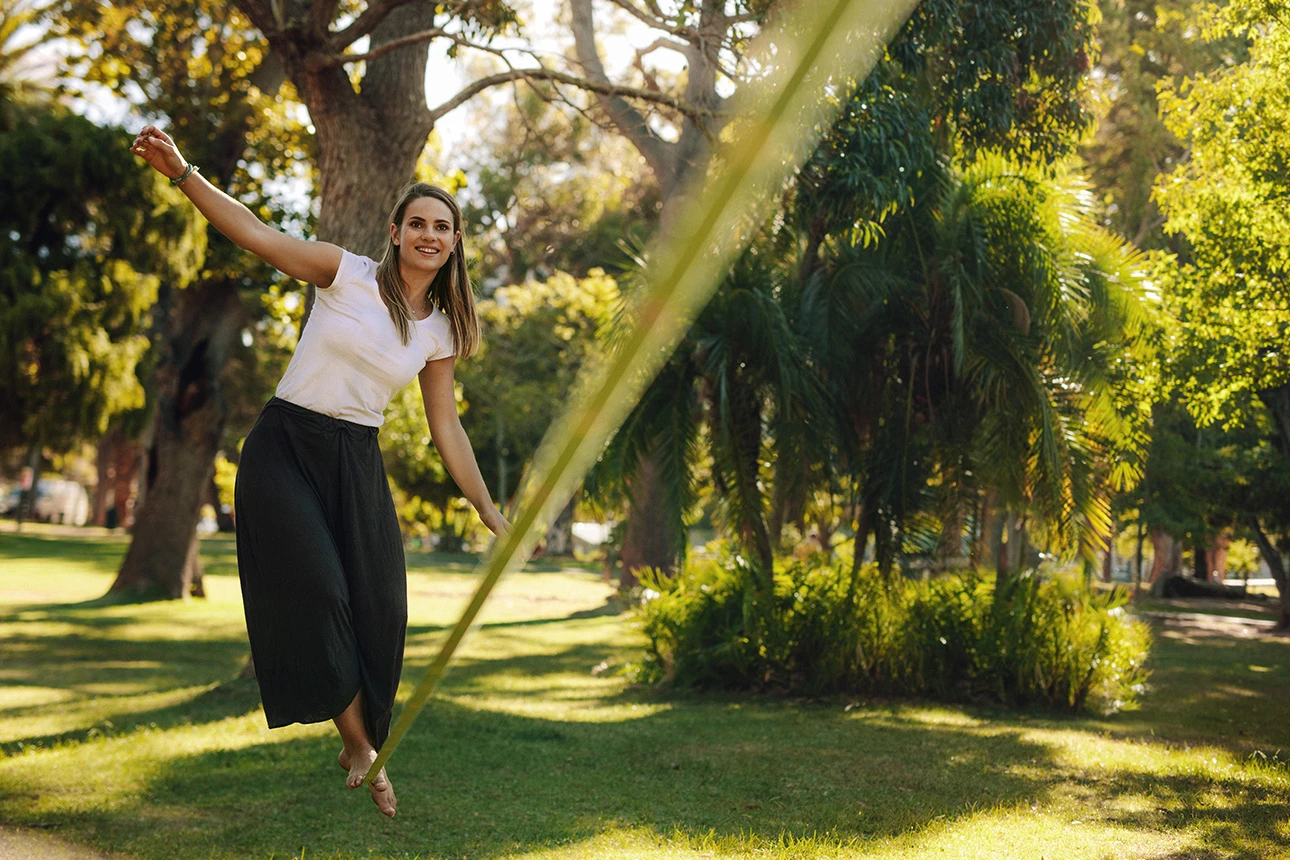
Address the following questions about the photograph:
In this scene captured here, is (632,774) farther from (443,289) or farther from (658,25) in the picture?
(658,25)

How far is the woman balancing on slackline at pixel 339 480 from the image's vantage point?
142 inches

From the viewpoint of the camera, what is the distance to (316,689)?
3.63 m

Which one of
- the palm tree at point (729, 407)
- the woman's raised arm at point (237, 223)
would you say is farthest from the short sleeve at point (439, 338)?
the palm tree at point (729, 407)

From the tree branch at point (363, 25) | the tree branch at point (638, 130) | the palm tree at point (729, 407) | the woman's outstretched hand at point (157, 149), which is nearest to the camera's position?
the woman's outstretched hand at point (157, 149)

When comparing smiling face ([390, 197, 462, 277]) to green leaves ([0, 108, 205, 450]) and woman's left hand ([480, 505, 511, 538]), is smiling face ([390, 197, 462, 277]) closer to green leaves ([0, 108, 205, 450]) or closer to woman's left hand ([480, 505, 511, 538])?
woman's left hand ([480, 505, 511, 538])

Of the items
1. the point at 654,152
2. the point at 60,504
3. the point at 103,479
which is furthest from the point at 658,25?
the point at 60,504

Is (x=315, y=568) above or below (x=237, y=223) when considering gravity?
below

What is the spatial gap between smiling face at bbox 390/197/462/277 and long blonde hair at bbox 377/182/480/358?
32 millimetres

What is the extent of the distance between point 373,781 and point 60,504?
6720cm

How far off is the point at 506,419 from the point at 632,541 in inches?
615

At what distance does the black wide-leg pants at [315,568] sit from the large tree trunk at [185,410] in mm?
16731

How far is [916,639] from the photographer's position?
11648 millimetres

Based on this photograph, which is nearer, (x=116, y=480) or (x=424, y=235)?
(x=424, y=235)

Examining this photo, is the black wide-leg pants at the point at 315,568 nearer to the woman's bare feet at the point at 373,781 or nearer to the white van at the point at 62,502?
the woman's bare feet at the point at 373,781
